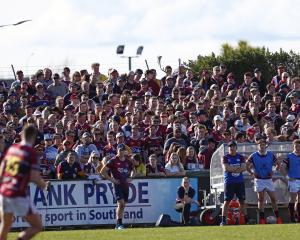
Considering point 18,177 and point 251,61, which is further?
point 251,61

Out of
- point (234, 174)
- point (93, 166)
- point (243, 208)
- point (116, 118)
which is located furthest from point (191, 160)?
point (93, 166)

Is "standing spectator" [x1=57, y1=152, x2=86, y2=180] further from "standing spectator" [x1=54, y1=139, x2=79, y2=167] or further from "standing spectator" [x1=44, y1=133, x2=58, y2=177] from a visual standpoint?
"standing spectator" [x1=44, y1=133, x2=58, y2=177]

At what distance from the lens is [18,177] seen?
51.2 ft

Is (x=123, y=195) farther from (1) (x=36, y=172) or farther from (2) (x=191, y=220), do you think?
(1) (x=36, y=172)

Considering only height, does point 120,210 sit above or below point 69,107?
below

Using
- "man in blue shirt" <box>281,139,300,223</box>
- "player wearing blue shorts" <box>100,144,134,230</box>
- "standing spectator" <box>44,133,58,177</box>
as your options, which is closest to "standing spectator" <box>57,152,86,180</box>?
"standing spectator" <box>44,133,58,177</box>

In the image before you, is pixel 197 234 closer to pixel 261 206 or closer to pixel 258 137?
pixel 261 206

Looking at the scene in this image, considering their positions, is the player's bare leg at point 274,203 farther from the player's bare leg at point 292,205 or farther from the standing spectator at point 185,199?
the standing spectator at point 185,199

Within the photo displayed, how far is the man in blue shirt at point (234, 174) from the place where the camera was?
87.3 feet

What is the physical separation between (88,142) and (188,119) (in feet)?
12.5

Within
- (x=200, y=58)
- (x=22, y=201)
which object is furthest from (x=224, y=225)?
(x=200, y=58)

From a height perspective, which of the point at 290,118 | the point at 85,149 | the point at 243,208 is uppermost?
the point at 290,118

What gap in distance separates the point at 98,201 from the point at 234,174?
140 inches

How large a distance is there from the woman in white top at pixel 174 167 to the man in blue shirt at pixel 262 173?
1.90 metres
